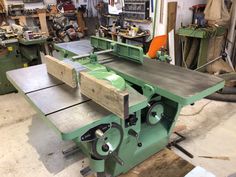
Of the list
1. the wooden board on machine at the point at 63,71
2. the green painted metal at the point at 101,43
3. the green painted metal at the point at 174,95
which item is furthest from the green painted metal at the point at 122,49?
the wooden board on machine at the point at 63,71

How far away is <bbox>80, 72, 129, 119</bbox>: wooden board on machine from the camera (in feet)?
3.13

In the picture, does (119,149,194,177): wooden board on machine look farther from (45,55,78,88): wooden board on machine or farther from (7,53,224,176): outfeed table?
(45,55,78,88): wooden board on machine

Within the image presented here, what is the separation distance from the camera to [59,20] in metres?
5.32

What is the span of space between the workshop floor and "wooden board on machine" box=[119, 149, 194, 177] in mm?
208

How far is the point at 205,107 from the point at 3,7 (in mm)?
4603

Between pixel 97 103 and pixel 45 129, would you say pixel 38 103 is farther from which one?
pixel 45 129

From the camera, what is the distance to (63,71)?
130 cm

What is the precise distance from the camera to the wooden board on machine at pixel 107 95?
95 cm

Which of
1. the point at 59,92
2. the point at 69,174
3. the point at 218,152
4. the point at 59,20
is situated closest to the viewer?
the point at 59,92

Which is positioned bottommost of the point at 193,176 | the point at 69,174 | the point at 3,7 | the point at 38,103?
the point at 69,174

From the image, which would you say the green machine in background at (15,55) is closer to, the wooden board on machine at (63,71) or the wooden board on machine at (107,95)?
the wooden board on machine at (63,71)

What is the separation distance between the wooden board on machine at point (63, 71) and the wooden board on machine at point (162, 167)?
79 centimetres

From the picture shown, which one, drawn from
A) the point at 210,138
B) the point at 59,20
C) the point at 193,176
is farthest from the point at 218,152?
the point at 59,20

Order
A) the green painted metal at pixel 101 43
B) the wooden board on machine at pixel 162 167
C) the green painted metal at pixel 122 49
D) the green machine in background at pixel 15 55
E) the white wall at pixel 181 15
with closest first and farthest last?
the wooden board on machine at pixel 162 167 < the green painted metal at pixel 122 49 < the green painted metal at pixel 101 43 < the green machine in background at pixel 15 55 < the white wall at pixel 181 15
